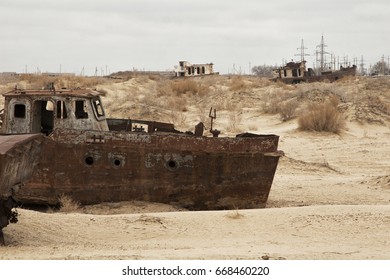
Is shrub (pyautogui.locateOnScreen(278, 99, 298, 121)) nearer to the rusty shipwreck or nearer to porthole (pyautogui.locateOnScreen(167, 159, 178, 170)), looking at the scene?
the rusty shipwreck

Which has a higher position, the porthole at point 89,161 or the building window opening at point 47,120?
the building window opening at point 47,120

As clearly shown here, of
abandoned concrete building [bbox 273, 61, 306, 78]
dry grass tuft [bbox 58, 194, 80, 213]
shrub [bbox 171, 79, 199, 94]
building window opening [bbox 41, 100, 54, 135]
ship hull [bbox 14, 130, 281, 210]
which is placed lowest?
dry grass tuft [bbox 58, 194, 80, 213]

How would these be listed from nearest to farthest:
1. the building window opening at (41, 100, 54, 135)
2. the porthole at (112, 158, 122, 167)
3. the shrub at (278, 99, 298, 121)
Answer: the porthole at (112, 158, 122, 167) < the building window opening at (41, 100, 54, 135) < the shrub at (278, 99, 298, 121)

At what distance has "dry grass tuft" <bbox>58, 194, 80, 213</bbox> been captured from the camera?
12.0 metres

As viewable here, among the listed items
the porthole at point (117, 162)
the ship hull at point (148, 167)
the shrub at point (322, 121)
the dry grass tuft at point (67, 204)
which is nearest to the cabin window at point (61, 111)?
the ship hull at point (148, 167)

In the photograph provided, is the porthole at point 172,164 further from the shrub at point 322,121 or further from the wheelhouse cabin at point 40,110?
the shrub at point 322,121

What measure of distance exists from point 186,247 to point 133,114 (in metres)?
18.0

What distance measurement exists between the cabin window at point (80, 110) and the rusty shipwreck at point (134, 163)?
0.06 feet

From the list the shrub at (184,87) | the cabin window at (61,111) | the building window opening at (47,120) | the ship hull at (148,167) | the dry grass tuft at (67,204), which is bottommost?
the dry grass tuft at (67,204)

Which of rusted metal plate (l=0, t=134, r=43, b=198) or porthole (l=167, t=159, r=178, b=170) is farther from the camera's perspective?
porthole (l=167, t=159, r=178, b=170)

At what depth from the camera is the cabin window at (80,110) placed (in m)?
12.7

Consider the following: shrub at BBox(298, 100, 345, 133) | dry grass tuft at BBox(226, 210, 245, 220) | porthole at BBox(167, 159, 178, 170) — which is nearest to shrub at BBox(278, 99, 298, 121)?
shrub at BBox(298, 100, 345, 133)

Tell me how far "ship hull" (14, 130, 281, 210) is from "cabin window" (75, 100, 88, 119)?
0.86m
